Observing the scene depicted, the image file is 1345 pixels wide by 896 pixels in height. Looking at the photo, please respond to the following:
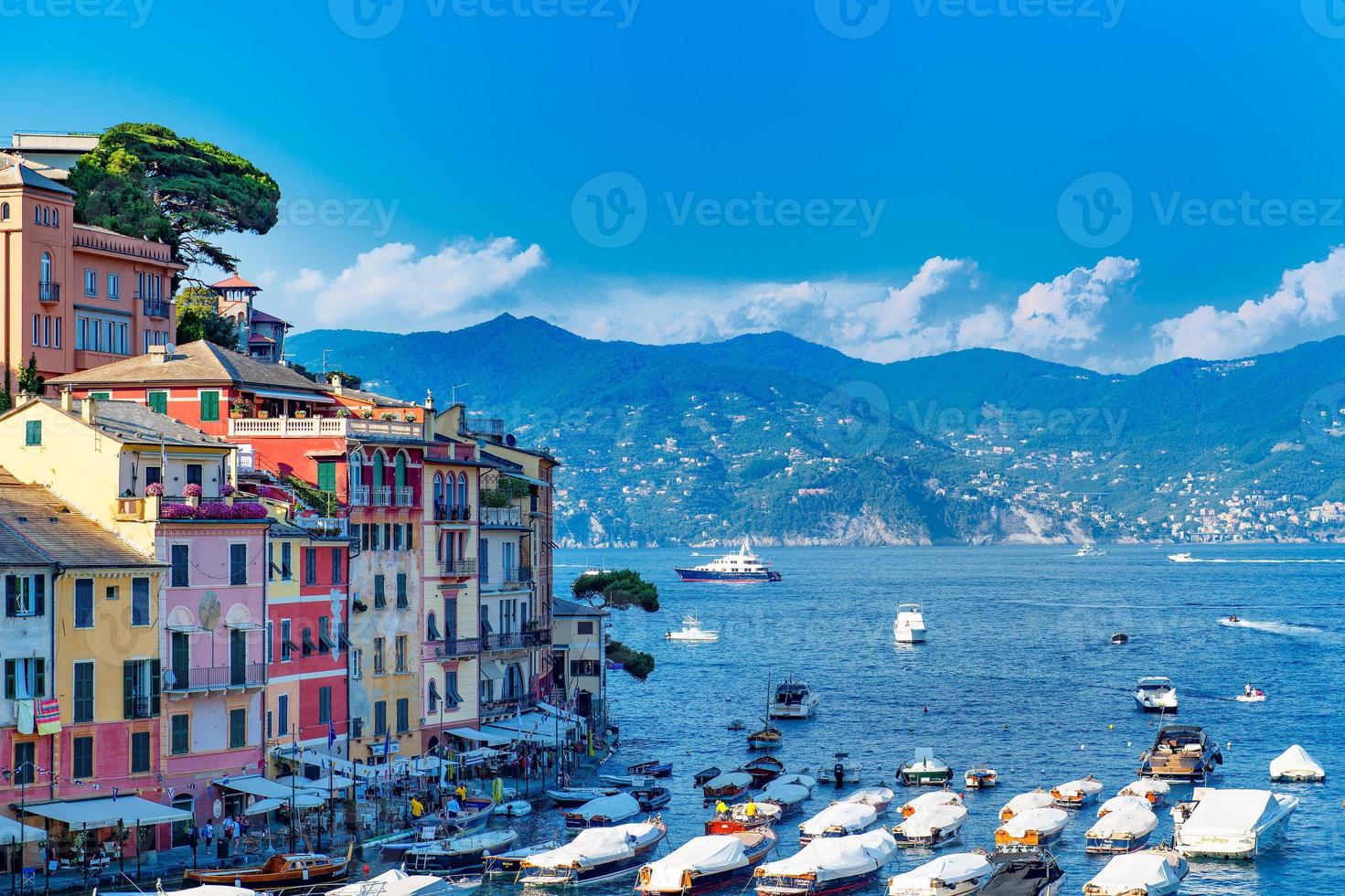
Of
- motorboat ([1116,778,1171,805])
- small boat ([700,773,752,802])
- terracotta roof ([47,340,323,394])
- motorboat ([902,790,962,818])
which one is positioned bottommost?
motorboat ([1116,778,1171,805])

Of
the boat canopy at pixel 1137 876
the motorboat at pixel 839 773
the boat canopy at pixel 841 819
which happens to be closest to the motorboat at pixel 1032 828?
the boat canopy at pixel 841 819

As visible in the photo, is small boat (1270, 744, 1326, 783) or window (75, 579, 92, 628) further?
small boat (1270, 744, 1326, 783)

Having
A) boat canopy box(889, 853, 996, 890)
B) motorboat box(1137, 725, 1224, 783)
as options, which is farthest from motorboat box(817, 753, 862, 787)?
boat canopy box(889, 853, 996, 890)

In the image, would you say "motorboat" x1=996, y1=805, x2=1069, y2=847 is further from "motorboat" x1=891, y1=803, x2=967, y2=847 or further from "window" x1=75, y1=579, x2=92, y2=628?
"window" x1=75, y1=579, x2=92, y2=628

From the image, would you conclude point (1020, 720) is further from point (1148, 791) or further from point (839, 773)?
point (1148, 791)

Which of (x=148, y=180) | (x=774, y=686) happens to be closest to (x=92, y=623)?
(x=148, y=180)

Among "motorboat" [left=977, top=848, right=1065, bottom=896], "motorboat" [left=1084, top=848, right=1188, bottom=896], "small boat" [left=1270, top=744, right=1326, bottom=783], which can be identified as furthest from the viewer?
"small boat" [left=1270, top=744, right=1326, bottom=783]

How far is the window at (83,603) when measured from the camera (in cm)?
6612

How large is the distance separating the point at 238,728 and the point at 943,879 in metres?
28.2

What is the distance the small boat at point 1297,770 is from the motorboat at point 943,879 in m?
35.8

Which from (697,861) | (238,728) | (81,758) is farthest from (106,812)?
(697,861)

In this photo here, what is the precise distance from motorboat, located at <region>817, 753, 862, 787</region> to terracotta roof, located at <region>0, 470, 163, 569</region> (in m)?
44.0

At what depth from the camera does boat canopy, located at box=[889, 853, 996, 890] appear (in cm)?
7012

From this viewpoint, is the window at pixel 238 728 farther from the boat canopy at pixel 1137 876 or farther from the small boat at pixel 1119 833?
the small boat at pixel 1119 833
